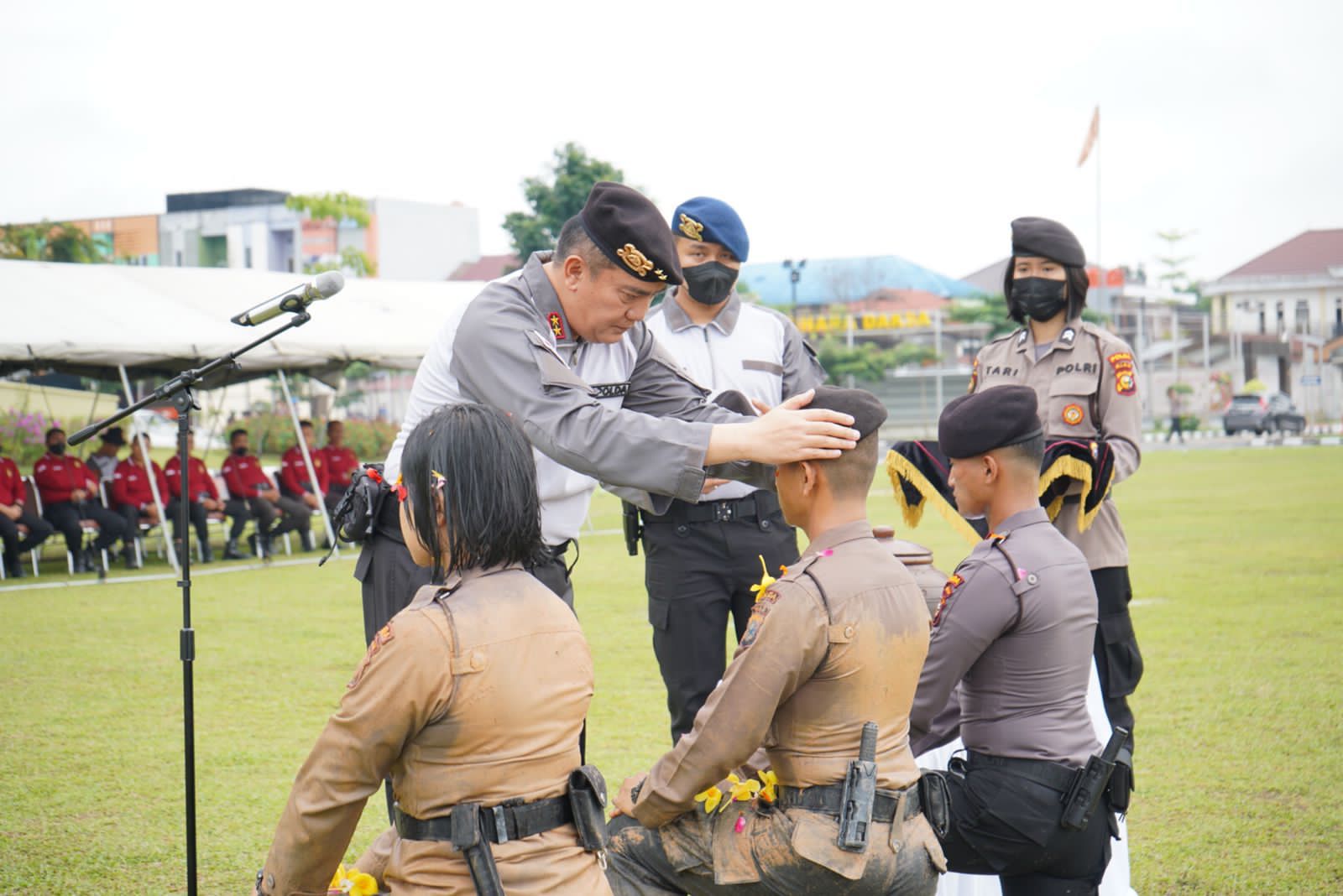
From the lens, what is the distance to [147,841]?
183 inches

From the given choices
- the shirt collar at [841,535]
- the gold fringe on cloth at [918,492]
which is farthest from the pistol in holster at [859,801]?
the gold fringe on cloth at [918,492]

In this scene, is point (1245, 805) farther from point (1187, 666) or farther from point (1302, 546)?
point (1302, 546)

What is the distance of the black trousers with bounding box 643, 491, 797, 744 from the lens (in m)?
4.17

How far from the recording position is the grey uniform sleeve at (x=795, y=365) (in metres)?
4.84

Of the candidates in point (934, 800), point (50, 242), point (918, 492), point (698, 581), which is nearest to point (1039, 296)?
point (918, 492)

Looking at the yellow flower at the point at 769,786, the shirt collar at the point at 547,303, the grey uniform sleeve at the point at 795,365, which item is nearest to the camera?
the yellow flower at the point at 769,786

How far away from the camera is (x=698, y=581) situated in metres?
4.20

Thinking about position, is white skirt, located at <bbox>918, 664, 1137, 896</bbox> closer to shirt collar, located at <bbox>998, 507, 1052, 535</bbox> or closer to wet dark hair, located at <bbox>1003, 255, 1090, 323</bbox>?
shirt collar, located at <bbox>998, 507, 1052, 535</bbox>

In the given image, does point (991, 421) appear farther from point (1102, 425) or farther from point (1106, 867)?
point (1102, 425)

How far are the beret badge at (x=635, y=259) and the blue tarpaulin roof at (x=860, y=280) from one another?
65953 millimetres

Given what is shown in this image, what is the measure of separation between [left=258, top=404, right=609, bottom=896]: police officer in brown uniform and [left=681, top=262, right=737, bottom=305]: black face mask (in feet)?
7.34

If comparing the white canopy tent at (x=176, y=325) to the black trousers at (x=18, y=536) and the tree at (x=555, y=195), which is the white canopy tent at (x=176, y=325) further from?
the tree at (x=555, y=195)

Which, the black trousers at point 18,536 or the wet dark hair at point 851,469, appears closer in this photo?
the wet dark hair at point 851,469

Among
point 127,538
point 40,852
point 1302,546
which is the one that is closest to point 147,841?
point 40,852
